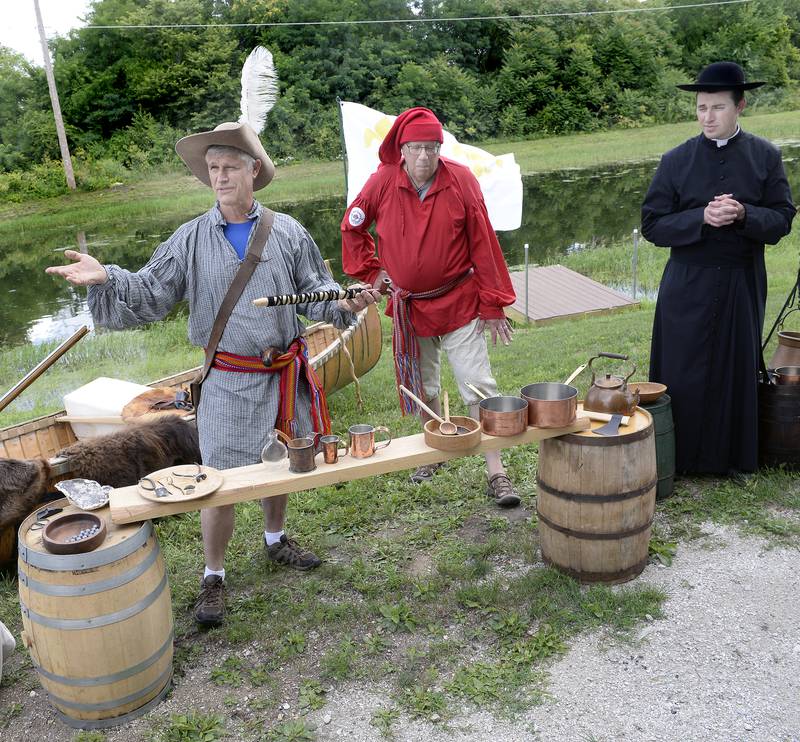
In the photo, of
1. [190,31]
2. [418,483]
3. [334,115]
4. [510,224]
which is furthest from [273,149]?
[418,483]

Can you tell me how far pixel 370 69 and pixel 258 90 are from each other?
3479 centimetres

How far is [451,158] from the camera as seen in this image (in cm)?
930

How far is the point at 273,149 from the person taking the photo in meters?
30.7

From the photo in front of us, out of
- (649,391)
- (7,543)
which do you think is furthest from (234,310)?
(649,391)

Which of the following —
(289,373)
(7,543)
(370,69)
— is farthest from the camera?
(370,69)

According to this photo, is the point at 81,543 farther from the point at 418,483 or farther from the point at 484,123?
the point at 484,123

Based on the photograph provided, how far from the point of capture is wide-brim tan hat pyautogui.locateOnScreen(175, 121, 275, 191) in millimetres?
3314

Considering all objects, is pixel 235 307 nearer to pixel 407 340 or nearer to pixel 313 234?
pixel 407 340

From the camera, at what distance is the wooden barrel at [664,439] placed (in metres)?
4.32

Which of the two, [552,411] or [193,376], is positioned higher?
[552,411]

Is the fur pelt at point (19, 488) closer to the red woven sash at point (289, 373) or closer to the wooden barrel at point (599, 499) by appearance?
the red woven sash at point (289, 373)

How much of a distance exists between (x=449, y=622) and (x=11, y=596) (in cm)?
234

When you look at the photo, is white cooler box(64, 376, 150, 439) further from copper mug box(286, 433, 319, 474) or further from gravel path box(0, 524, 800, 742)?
copper mug box(286, 433, 319, 474)

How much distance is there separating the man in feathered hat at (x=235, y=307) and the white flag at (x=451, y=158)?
5.46 meters
